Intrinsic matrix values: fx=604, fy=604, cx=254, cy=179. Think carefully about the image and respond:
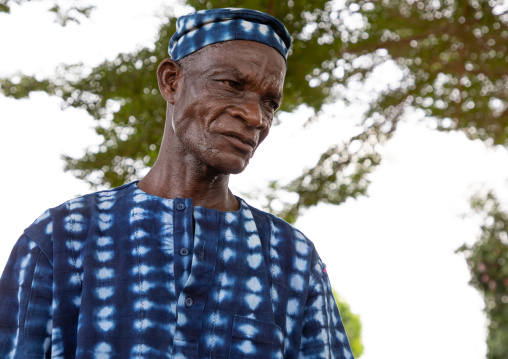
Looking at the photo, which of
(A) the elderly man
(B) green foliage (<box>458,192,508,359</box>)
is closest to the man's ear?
(A) the elderly man

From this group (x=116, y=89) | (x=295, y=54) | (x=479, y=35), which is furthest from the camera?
(x=479, y=35)

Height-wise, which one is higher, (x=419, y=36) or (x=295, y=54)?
(x=419, y=36)

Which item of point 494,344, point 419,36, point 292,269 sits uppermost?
point 419,36

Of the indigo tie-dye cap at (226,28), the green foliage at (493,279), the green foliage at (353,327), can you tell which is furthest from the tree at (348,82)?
the green foliage at (353,327)

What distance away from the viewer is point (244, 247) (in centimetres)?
185

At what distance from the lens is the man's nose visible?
179cm

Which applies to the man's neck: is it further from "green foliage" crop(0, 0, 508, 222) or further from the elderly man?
"green foliage" crop(0, 0, 508, 222)

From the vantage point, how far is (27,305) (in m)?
1.60

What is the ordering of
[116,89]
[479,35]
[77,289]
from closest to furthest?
1. [77,289]
2. [116,89]
3. [479,35]

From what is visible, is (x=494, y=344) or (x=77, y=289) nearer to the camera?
(x=77, y=289)

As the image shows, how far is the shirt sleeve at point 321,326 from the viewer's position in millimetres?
1857

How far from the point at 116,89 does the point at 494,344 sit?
9.54 metres

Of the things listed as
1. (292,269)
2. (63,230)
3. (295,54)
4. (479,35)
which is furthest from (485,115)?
(63,230)

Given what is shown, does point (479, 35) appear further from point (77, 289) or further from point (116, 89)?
point (77, 289)
